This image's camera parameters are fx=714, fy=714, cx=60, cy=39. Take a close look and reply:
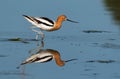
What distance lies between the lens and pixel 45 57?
1514cm

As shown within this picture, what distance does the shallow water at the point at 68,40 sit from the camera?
1388 centimetres

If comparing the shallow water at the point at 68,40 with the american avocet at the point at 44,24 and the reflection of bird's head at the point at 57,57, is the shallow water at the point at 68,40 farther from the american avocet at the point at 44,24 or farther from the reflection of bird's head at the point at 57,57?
the american avocet at the point at 44,24

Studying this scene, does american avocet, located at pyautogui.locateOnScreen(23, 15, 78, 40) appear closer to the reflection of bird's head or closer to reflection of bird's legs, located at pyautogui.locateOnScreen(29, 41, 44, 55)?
reflection of bird's legs, located at pyautogui.locateOnScreen(29, 41, 44, 55)

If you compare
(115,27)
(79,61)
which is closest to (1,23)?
(115,27)

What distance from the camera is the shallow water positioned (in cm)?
1388

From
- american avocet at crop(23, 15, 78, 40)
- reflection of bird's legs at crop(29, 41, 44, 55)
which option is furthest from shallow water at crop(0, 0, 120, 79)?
american avocet at crop(23, 15, 78, 40)

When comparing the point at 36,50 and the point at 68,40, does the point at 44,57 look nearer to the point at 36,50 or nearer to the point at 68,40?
the point at 36,50

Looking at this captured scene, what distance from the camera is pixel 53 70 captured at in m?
14.0

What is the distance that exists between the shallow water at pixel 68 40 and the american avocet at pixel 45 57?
13cm

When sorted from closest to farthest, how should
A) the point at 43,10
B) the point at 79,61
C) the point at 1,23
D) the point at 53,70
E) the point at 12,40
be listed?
the point at 53,70 < the point at 79,61 < the point at 12,40 < the point at 1,23 < the point at 43,10

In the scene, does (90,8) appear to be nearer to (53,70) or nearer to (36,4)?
(36,4)

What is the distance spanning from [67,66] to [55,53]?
120cm

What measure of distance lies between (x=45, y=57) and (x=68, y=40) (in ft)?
6.97

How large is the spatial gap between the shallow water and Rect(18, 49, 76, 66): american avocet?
0.42ft
